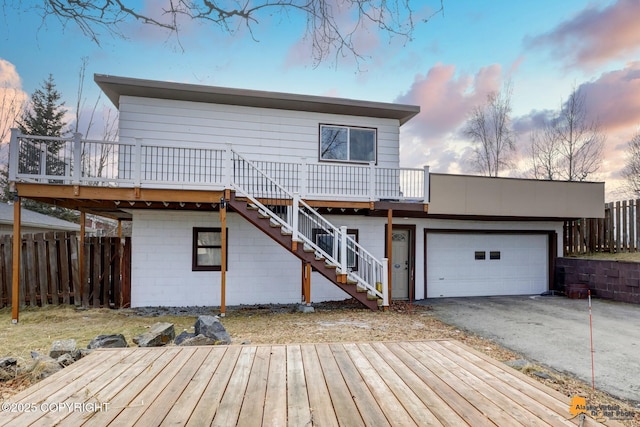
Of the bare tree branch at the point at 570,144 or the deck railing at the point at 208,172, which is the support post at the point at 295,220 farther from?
the bare tree branch at the point at 570,144

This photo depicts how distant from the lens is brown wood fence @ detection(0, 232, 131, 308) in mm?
8461

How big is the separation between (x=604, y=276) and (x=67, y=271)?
14394 mm

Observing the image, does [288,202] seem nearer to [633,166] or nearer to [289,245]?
[289,245]

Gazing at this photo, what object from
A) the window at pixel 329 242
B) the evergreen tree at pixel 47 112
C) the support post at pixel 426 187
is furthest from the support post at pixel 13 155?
the evergreen tree at pixel 47 112

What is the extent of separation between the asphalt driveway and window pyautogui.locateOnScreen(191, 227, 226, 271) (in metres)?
5.70

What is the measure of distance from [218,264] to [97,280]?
2.96 m

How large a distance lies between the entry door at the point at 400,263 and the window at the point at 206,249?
4.93 meters

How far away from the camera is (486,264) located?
1094cm

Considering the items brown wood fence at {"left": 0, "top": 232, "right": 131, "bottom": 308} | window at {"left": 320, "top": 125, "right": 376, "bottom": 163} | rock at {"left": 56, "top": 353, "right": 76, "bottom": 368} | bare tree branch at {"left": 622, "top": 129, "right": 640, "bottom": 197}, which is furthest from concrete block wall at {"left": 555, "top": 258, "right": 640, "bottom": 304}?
brown wood fence at {"left": 0, "top": 232, "right": 131, "bottom": 308}

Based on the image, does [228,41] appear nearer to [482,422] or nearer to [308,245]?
[482,422]

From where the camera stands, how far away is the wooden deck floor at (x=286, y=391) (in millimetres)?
2117

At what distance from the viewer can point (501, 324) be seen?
7137mm

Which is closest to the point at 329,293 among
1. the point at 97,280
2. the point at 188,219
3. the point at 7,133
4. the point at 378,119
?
the point at 188,219

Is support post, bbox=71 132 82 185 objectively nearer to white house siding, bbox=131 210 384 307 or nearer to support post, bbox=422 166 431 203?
white house siding, bbox=131 210 384 307
